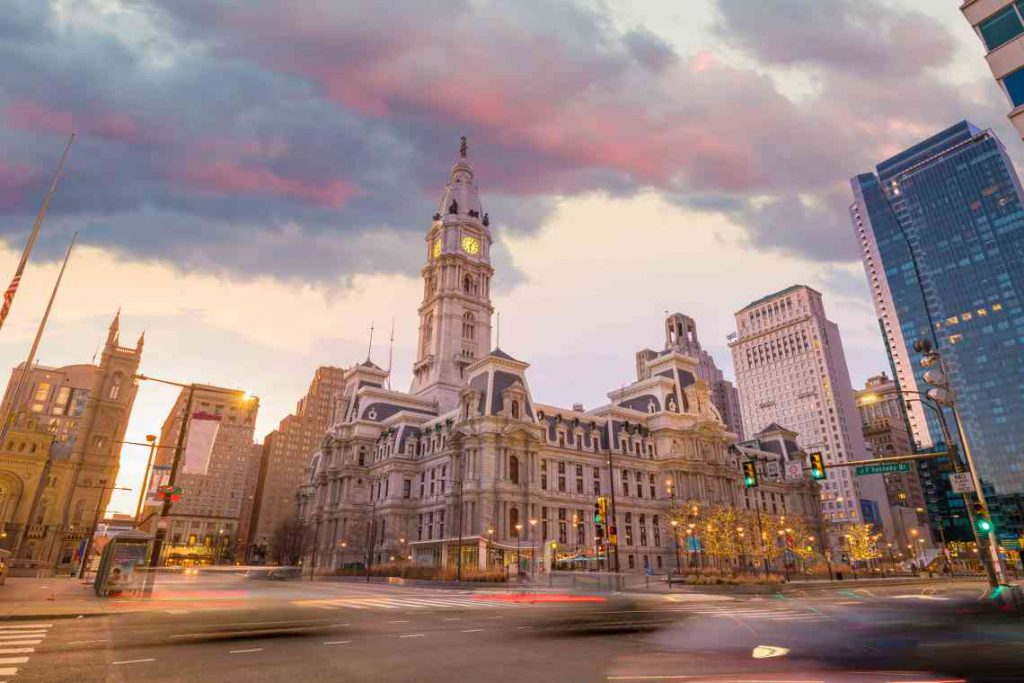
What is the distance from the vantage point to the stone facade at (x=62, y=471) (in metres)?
75.2

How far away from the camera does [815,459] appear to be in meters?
24.8

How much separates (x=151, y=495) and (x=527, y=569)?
41.0 meters

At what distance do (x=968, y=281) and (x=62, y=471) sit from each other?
19513cm

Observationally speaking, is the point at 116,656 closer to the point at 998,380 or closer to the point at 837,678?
the point at 837,678

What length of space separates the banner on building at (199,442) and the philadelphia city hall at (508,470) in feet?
123

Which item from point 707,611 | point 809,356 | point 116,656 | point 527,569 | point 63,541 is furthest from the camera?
point 809,356

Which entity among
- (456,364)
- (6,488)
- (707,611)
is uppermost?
(456,364)

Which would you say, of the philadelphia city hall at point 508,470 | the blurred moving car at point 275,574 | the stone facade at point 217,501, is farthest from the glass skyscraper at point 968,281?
the stone facade at point 217,501

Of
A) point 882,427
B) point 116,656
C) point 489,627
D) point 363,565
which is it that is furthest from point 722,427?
point 882,427

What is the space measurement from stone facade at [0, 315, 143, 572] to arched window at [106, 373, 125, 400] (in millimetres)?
146

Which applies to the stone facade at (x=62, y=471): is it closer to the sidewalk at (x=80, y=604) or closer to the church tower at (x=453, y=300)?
the sidewalk at (x=80, y=604)

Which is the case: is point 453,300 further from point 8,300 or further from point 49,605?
point 49,605

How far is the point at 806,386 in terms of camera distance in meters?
162

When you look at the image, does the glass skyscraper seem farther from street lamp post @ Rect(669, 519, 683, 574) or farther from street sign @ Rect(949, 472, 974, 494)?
street sign @ Rect(949, 472, 974, 494)
